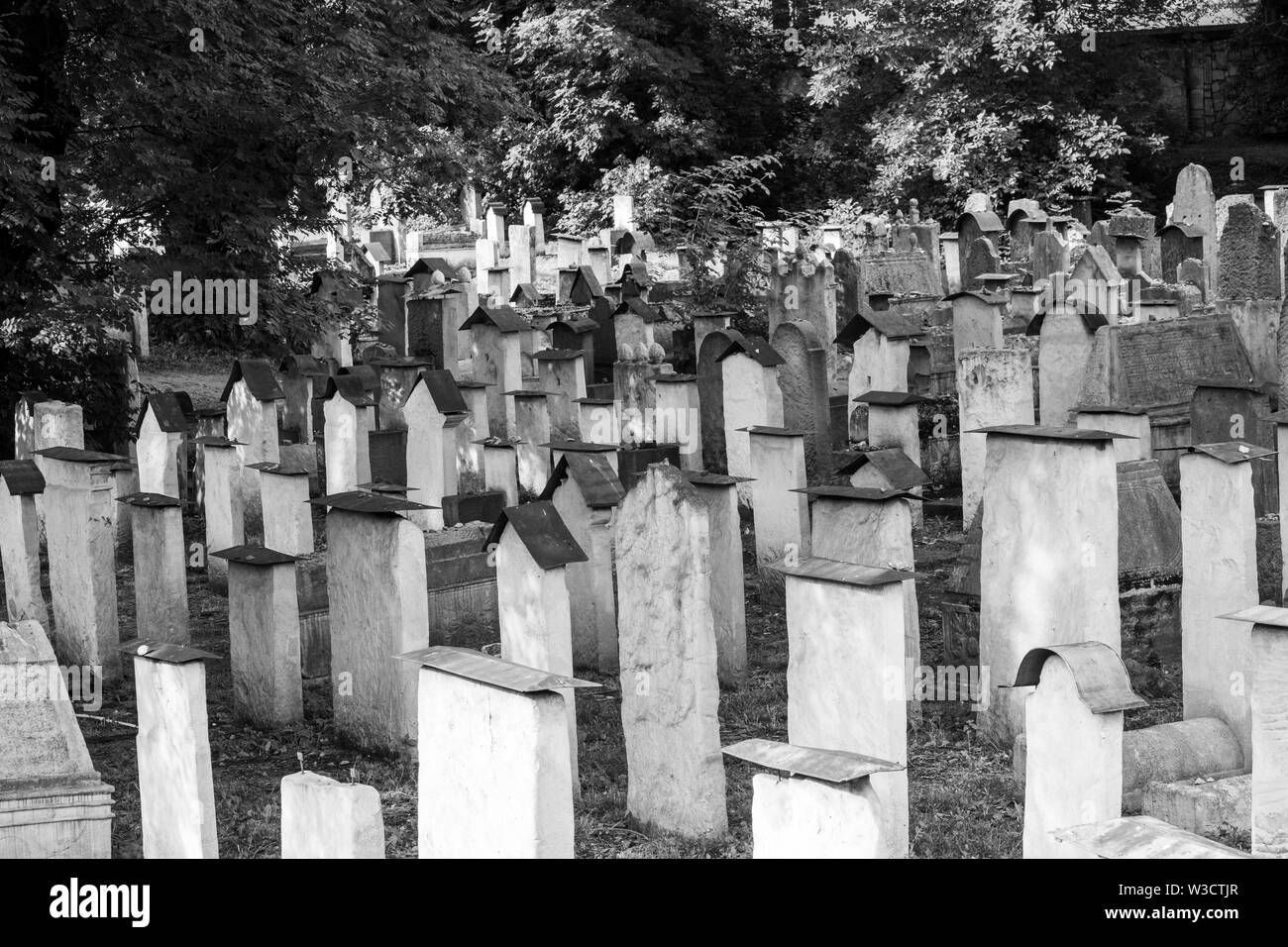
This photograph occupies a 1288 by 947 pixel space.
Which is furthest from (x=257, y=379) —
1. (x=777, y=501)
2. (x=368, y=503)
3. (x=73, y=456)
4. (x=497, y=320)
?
(x=368, y=503)

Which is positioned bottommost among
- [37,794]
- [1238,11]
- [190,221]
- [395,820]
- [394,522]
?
[395,820]

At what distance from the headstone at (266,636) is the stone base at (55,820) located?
2574mm

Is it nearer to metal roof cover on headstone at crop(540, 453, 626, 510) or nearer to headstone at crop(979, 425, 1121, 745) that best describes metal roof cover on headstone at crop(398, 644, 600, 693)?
headstone at crop(979, 425, 1121, 745)

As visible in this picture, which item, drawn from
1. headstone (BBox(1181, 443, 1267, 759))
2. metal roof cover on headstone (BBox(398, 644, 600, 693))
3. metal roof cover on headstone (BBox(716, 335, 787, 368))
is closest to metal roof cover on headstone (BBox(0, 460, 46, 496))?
metal roof cover on headstone (BBox(398, 644, 600, 693))

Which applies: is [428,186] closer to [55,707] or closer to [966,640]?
[966,640]

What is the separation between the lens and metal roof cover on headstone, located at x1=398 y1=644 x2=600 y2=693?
536cm

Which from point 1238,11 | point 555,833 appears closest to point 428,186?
point 555,833

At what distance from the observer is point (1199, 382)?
11.5 m

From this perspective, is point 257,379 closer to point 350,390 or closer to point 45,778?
Answer: point 350,390

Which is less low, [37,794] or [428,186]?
[428,186]

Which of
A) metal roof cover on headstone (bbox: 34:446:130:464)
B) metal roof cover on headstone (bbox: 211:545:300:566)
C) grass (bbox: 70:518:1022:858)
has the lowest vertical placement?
grass (bbox: 70:518:1022:858)

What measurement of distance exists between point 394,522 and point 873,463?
2879mm

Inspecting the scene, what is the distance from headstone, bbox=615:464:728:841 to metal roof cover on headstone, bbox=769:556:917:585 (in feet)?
1.90

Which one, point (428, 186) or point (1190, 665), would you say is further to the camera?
point (428, 186)
